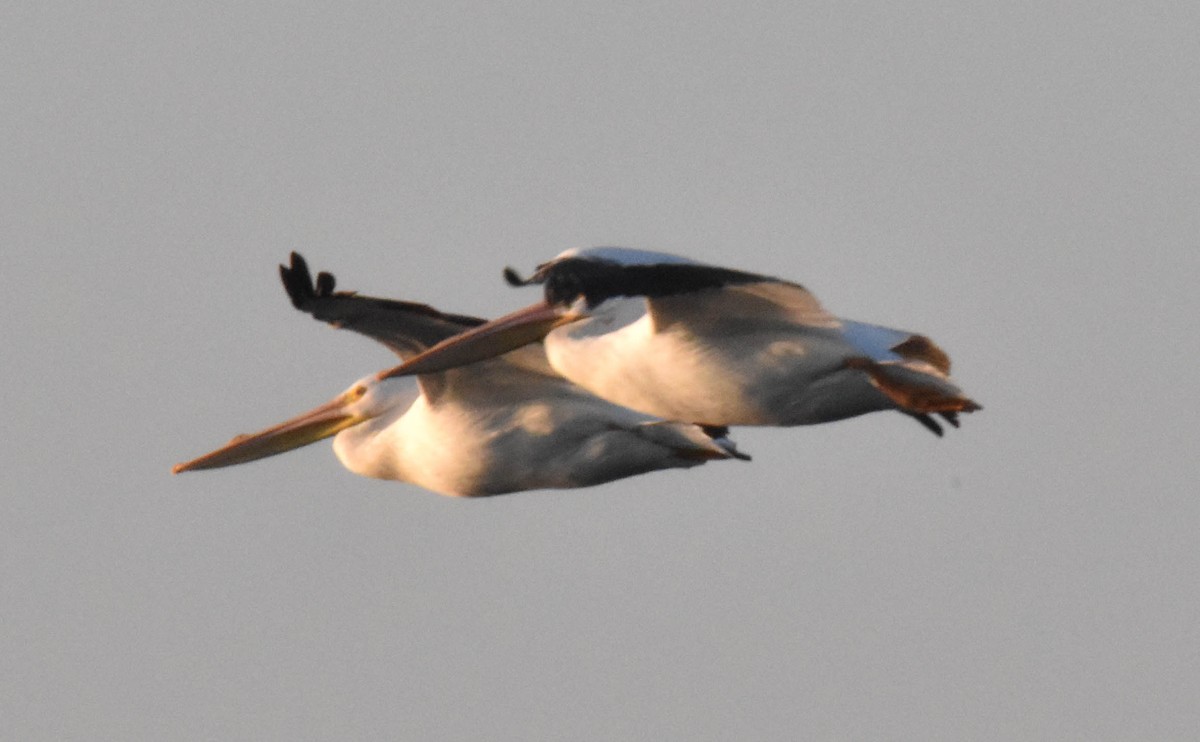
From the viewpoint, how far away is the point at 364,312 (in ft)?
53.2

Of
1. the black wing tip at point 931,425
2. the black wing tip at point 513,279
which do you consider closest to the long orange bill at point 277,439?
the black wing tip at point 513,279

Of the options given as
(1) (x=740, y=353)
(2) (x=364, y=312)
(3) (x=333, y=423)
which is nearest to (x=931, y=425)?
(1) (x=740, y=353)

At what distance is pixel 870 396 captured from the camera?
14.3m

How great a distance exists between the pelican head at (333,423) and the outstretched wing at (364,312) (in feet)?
2.20

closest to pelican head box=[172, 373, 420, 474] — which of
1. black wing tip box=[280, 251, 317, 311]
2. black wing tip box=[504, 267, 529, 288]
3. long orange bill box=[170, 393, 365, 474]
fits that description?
long orange bill box=[170, 393, 365, 474]

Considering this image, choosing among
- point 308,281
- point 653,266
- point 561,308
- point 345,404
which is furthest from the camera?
point 345,404

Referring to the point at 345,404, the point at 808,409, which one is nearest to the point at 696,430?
the point at 808,409

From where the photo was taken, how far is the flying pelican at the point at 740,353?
14039 millimetres

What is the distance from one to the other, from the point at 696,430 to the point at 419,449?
1.74m

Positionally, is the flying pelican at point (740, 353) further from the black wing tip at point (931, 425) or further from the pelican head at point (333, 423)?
the pelican head at point (333, 423)

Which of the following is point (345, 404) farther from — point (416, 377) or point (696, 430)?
point (696, 430)

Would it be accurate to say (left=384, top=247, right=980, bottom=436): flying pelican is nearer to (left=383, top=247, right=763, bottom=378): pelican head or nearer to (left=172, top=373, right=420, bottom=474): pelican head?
(left=383, top=247, right=763, bottom=378): pelican head

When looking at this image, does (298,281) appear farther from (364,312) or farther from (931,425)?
(931,425)

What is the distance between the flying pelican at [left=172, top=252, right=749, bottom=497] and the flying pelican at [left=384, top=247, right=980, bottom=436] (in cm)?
104
